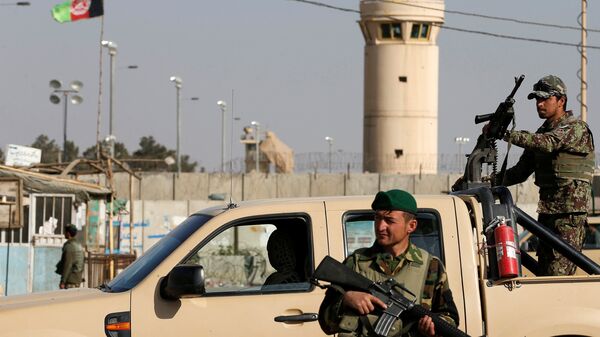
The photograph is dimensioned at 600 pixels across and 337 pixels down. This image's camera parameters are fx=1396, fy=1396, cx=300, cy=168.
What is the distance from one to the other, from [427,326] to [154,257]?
10.1 ft

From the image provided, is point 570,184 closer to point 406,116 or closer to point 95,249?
point 95,249

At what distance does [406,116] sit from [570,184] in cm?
6495

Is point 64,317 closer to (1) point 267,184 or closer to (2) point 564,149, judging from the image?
(2) point 564,149

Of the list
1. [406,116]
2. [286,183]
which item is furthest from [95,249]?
[406,116]

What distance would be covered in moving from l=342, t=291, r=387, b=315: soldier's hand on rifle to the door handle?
2342 mm

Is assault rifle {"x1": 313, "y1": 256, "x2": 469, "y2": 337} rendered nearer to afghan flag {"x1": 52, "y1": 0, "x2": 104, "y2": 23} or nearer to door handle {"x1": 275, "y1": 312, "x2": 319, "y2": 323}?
door handle {"x1": 275, "y1": 312, "x2": 319, "y2": 323}

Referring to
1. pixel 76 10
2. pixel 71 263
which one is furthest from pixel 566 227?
pixel 76 10

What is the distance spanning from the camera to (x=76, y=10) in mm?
43094

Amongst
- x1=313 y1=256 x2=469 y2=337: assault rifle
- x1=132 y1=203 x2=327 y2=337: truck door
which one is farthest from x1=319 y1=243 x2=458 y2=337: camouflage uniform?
x1=132 y1=203 x2=327 y2=337: truck door

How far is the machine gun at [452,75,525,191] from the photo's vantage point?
941 centimetres

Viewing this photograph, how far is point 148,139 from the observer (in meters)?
136

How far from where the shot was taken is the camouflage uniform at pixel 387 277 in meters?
6.33

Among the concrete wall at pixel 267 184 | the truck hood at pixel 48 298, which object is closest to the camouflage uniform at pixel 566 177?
the truck hood at pixel 48 298

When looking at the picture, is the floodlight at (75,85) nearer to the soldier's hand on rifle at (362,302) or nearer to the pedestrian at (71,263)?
the pedestrian at (71,263)
